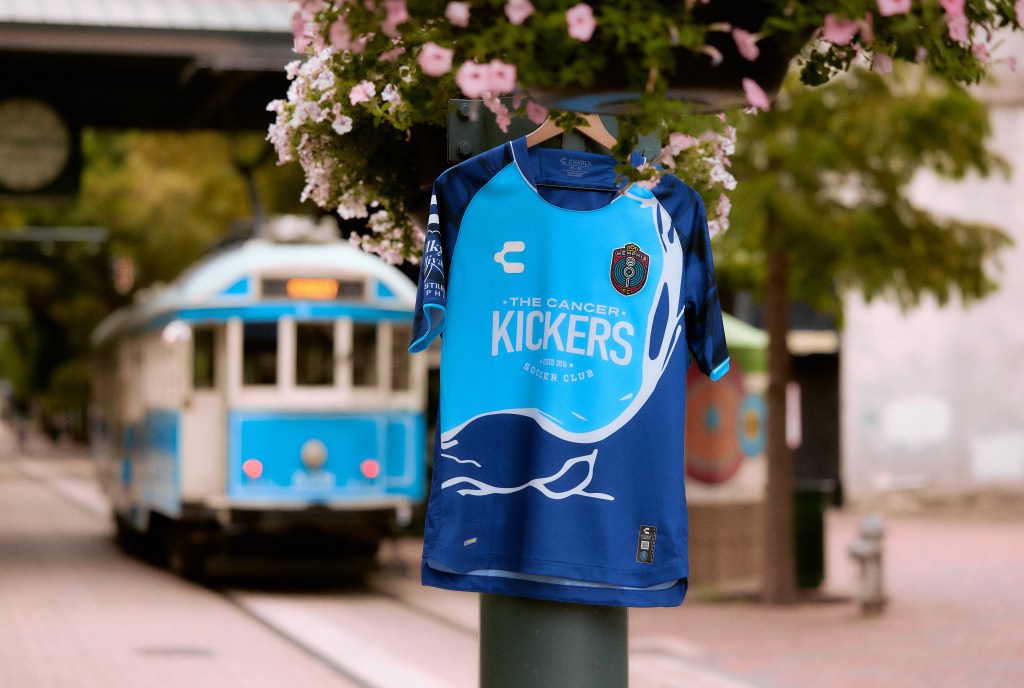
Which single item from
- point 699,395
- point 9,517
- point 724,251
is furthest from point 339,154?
point 9,517

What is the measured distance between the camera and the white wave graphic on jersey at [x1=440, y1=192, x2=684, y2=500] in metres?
4.16

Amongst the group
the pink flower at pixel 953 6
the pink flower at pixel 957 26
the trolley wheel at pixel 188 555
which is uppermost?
the pink flower at pixel 953 6

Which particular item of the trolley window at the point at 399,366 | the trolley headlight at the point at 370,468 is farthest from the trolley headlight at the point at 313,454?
the trolley window at the point at 399,366

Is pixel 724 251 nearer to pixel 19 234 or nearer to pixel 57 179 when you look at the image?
pixel 57 179

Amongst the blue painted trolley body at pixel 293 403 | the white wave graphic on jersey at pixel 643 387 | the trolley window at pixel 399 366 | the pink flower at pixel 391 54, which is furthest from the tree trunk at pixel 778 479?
the pink flower at pixel 391 54

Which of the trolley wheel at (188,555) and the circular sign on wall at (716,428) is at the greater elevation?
the circular sign on wall at (716,428)

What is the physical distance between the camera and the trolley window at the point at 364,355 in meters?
15.4

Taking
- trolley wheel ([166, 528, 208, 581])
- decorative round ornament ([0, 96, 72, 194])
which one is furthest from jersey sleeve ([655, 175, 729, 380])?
decorative round ornament ([0, 96, 72, 194])

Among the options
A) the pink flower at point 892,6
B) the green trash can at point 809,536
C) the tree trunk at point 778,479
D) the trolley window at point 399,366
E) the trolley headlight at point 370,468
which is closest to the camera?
the pink flower at point 892,6

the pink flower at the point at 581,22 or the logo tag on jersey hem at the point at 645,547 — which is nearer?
the pink flower at the point at 581,22

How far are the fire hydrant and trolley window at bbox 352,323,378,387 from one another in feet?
15.0

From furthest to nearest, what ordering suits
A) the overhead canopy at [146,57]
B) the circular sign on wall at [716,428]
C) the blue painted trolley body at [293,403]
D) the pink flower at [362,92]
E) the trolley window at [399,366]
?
the overhead canopy at [146,57] < the trolley window at [399,366] < the circular sign on wall at [716,428] < the blue painted trolley body at [293,403] < the pink flower at [362,92]

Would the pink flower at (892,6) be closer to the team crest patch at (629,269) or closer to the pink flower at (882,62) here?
the pink flower at (882,62)

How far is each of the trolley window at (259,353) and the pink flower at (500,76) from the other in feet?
40.3
